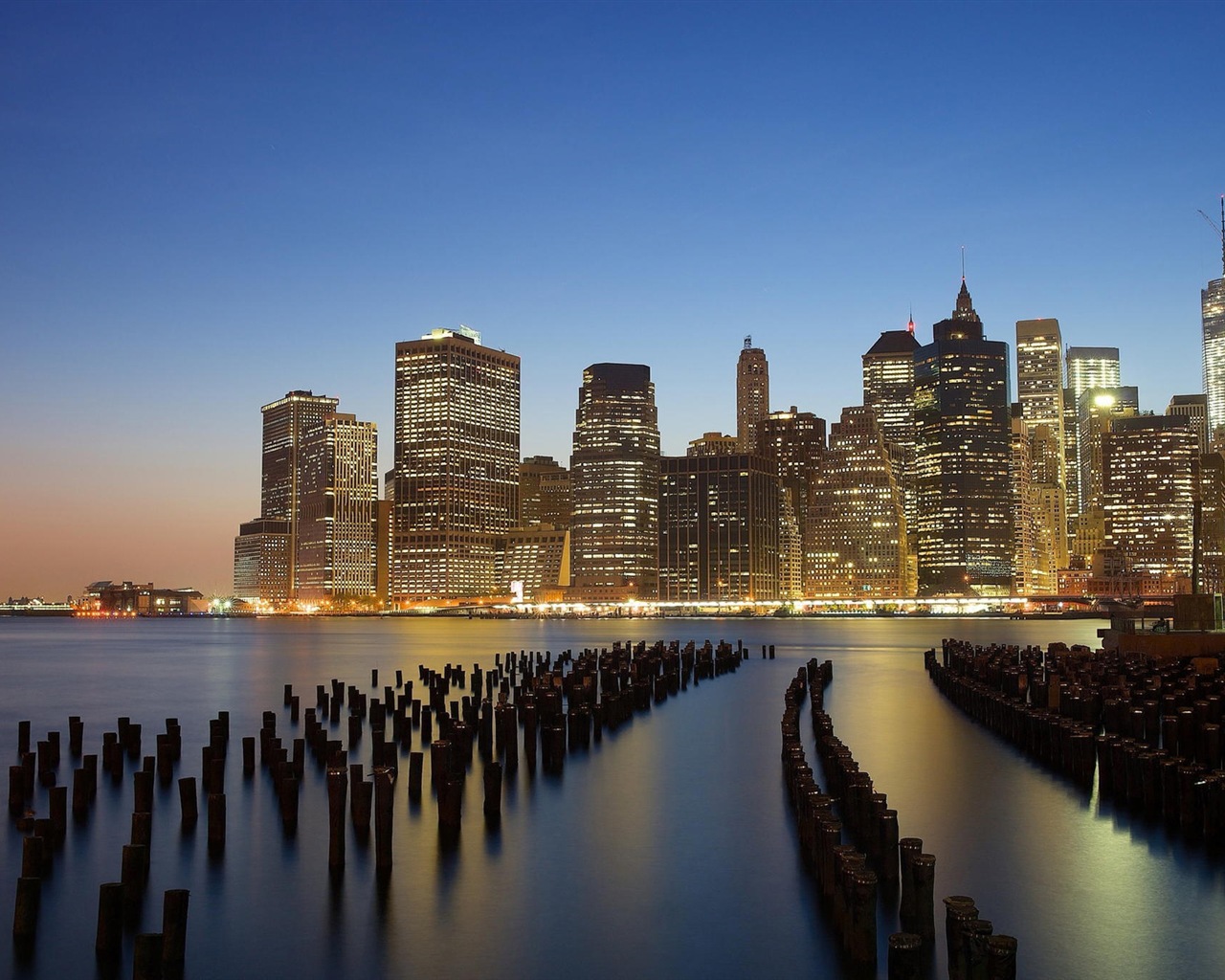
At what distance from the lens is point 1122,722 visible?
35.7 metres

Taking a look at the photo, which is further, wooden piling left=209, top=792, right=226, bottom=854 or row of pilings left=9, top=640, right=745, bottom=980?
wooden piling left=209, top=792, right=226, bottom=854

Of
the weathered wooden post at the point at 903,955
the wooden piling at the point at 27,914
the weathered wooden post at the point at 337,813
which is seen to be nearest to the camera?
the weathered wooden post at the point at 903,955

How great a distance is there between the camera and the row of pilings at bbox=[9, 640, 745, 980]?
18.0 metres

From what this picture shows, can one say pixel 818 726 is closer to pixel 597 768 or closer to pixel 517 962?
pixel 597 768

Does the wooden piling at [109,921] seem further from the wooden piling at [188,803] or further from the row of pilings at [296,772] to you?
the wooden piling at [188,803]

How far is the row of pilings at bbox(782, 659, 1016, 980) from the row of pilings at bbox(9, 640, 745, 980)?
745 centimetres

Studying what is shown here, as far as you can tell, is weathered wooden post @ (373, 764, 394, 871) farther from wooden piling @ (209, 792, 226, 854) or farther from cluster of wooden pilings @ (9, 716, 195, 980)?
cluster of wooden pilings @ (9, 716, 195, 980)

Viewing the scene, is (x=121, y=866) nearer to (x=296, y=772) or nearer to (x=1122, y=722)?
(x=296, y=772)

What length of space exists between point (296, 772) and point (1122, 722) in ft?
77.1

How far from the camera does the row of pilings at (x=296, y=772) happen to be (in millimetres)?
17953

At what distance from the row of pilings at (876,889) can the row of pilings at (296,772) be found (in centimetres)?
745

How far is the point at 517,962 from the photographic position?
17.6m

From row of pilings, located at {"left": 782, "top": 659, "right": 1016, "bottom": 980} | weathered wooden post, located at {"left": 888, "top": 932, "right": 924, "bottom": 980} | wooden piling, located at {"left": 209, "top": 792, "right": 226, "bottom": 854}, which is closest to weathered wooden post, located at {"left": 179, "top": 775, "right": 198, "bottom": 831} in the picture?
wooden piling, located at {"left": 209, "top": 792, "right": 226, "bottom": 854}

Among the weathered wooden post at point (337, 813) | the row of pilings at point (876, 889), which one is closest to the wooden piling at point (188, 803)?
the weathered wooden post at point (337, 813)
